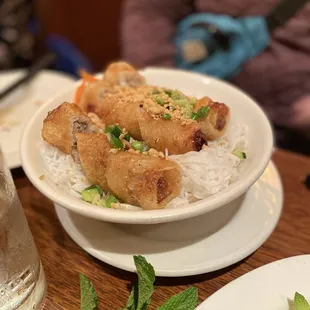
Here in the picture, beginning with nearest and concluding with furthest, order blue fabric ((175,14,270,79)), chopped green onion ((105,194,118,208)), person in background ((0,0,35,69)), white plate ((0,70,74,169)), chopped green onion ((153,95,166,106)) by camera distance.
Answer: chopped green onion ((105,194,118,208)), chopped green onion ((153,95,166,106)), white plate ((0,70,74,169)), blue fabric ((175,14,270,79)), person in background ((0,0,35,69))

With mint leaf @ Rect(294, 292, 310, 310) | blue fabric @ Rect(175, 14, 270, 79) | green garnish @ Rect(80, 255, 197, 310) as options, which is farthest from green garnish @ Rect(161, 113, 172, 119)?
blue fabric @ Rect(175, 14, 270, 79)

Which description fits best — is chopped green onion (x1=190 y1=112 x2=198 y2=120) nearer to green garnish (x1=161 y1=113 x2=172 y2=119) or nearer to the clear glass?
green garnish (x1=161 y1=113 x2=172 y2=119)

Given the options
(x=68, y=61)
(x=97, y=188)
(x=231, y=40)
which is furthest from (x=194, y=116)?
(x=68, y=61)

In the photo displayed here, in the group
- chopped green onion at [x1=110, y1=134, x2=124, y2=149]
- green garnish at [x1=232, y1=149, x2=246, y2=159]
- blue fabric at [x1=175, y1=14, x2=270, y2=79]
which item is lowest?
blue fabric at [x1=175, y1=14, x2=270, y2=79]

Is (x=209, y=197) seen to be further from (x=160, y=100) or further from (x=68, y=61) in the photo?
(x=68, y=61)

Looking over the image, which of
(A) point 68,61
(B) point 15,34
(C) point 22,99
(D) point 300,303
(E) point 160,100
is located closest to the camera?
(D) point 300,303

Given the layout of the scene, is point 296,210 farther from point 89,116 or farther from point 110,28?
point 110,28
